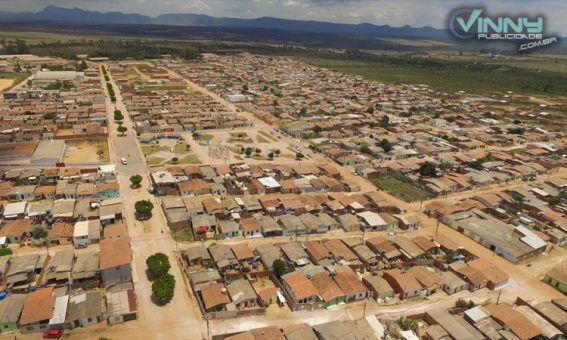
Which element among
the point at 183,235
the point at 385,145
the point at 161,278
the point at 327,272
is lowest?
the point at 183,235

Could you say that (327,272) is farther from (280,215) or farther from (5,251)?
(5,251)

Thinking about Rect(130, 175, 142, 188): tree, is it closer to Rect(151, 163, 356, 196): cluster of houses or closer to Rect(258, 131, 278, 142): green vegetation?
Rect(151, 163, 356, 196): cluster of houses

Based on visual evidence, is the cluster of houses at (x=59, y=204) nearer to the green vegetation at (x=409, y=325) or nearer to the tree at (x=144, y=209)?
the tree at (x=144, y=209)

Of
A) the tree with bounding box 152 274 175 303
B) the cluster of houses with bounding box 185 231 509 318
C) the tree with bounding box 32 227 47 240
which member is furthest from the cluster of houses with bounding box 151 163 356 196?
the tree with bounding box 152 274 175 303

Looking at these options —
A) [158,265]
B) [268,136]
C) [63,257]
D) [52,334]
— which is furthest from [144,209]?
[268,136]

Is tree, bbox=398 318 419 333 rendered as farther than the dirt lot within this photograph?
No

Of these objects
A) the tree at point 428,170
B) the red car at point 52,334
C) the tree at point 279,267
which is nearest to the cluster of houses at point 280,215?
the tree at point 279,267

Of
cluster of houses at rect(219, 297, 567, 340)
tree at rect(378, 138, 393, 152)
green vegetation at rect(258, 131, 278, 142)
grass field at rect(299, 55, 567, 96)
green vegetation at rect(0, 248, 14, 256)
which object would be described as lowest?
cluster of houses at rect(219, 297, 567, 340)
